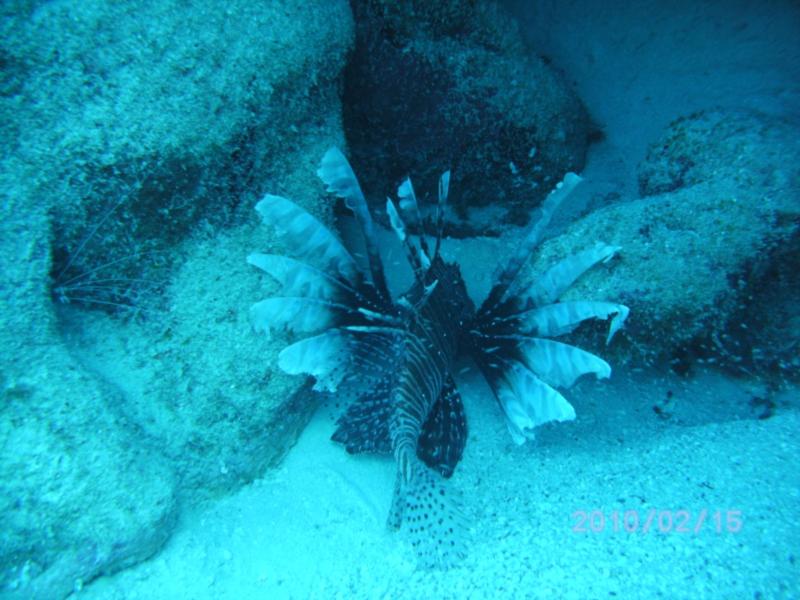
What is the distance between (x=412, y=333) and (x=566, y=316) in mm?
889

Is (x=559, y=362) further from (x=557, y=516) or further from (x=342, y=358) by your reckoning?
(x=342, y=358)

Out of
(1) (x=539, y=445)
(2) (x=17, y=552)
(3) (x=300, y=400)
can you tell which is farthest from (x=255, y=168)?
(1) (x=539, y=445)

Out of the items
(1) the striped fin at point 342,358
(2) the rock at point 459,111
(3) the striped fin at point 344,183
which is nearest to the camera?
(1) the striped fin at point 342,358

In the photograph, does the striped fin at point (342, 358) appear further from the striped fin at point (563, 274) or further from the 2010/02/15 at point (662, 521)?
the 2010/02/15 at point (662, 521)

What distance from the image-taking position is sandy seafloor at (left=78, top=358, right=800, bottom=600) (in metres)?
1.94

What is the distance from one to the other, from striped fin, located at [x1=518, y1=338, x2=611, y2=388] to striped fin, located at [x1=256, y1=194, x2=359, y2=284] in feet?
3.91

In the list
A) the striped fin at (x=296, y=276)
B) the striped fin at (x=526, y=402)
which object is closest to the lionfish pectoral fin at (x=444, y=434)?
the striped fin at (x=526, y=402)

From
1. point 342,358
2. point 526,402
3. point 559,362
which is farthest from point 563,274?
point 342,358

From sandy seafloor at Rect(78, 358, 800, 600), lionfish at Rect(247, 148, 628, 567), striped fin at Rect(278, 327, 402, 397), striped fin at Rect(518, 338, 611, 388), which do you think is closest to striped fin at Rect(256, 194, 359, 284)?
lionfish at Rect(247, 148, 628, 567)

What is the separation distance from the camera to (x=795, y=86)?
13.0ft

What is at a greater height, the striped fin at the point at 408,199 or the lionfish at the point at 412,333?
the striped fin at the point at 408,199

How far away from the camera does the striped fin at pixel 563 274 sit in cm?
278

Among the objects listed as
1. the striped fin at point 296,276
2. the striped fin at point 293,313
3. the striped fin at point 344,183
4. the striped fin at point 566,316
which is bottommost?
the striped fin at point 566,316

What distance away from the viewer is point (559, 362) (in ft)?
8.83
